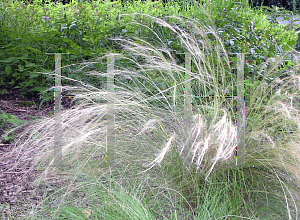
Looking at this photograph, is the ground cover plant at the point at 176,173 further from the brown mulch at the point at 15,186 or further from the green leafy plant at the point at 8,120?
the green leafy plant at the point at 8,120

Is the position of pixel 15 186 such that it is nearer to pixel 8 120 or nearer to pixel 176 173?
pixel 8 120

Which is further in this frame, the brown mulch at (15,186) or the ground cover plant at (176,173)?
the brown mulch at (15,186)

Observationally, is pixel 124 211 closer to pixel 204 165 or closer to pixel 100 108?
pixel 204 165

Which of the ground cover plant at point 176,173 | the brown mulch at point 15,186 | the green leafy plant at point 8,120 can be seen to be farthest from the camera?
the green leafy plant at point 8,120

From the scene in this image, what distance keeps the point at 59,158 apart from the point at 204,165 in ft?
3.35

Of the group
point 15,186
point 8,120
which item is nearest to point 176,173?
point 15,186

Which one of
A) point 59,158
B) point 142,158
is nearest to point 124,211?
point 142,158

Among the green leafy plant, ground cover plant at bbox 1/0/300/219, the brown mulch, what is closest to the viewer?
ground cover plant at bbox 1/0/300/219

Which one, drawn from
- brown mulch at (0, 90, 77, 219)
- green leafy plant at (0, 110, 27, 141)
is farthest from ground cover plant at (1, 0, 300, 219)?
green leafy plant at (0, 110, 27, 141)

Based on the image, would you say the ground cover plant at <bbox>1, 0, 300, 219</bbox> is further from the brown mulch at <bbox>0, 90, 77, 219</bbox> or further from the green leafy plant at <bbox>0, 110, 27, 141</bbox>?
the green leafy plant at <bbox>0, 110, 27, 141</bbox>

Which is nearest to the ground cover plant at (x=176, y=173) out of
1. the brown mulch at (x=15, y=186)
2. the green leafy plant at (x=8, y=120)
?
the brown mulch at (x=15, y=186)

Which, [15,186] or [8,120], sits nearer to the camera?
[15,186]

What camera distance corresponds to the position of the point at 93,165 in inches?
87.5

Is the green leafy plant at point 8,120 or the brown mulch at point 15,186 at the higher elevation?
the green leafy plant at point 8,120
